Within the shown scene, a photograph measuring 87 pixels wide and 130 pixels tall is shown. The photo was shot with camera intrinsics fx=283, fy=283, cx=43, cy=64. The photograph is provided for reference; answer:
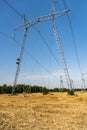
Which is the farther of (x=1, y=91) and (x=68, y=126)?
(x=1, y=91)

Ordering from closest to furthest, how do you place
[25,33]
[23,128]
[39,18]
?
[23,128], [39,18], [25,33]

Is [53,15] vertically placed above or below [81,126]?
above

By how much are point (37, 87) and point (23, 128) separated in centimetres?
12252

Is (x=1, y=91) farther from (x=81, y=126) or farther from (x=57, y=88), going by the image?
(x=81, y=126)

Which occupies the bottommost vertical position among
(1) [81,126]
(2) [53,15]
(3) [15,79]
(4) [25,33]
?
(1) [81,126]

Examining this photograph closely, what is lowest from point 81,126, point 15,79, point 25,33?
point 81,126

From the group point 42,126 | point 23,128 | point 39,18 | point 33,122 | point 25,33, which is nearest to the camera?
point 23,128

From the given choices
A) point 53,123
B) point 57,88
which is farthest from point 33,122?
point 57,88

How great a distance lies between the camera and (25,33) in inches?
2509

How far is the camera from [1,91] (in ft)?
331

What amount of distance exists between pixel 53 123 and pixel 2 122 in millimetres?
2894

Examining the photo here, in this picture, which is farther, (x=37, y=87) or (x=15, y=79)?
(x=37, y=87)

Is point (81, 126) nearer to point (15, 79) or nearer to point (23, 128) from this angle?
point (23, 128)

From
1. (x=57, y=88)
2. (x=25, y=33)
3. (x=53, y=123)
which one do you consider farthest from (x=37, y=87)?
(x=53, y=123)
